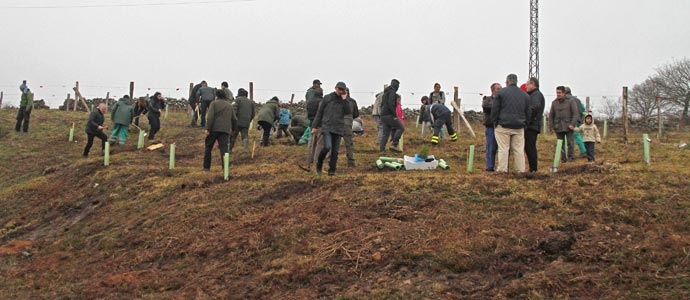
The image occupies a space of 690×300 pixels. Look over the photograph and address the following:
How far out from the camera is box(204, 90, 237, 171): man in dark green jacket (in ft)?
40.6

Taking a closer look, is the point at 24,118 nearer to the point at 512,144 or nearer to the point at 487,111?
the point at 487,111

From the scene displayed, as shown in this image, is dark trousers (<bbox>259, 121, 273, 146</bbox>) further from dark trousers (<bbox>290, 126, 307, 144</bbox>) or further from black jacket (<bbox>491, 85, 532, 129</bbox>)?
black jacket (<bbox>491, 85, 532, 129</bbox>)

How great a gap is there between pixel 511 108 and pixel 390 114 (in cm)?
416

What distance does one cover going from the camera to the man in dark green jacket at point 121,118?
17.1 m

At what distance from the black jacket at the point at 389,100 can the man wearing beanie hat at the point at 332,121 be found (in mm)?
2768

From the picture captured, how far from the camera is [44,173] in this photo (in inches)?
606

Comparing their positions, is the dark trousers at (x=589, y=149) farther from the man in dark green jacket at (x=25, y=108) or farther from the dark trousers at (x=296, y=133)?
the man in dark green jacket at (x=25, y=108)

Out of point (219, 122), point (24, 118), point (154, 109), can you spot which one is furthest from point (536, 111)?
point (24, 118)

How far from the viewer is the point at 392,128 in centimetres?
1452

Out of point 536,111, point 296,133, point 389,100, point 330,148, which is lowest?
point 330,148

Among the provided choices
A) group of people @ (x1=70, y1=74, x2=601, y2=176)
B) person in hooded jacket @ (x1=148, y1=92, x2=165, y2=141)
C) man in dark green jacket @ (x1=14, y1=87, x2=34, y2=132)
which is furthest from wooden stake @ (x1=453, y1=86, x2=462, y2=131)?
man in dark green jacket @ (x1=14, y1=87, x2=34, y2=132)

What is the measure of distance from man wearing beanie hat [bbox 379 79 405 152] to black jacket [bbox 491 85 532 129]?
11.9 feet

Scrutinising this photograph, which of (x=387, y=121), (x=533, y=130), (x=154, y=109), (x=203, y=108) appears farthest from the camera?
(x=203, y=108)

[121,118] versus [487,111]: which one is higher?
[487,111]
